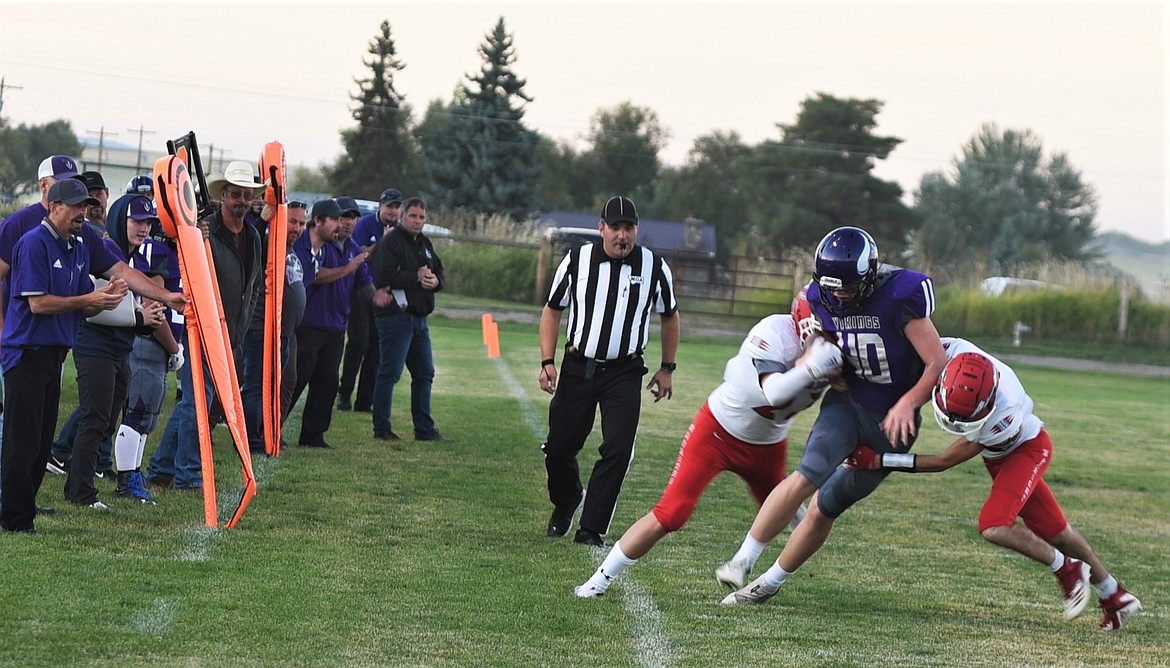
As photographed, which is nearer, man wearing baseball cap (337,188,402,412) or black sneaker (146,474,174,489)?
black sneaker (146,474,174,489)

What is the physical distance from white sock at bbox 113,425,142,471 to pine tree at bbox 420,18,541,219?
50644 millimetres

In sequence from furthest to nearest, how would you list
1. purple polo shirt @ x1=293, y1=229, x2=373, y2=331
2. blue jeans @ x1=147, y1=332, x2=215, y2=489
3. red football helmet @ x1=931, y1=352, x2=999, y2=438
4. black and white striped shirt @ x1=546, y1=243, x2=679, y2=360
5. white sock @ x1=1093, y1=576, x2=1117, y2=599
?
purple polo shirt @ x1=293, y1=229, x2=373, y2=331 < blue jeans @ x1=147, y1=332, x2=215, y2=489 < black and white striped shirt @ x1=546, y1=243, x2=679, y2=360 < white sock @ x1=1093, y1=576, x2=1117, y2=599 < red football helmet @ x1=931, y1=352, x2=999, y2=438

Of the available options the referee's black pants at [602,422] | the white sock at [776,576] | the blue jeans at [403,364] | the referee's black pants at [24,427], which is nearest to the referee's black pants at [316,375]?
the blue jeans at [403,364]

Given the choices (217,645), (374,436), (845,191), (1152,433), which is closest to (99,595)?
(217,645)

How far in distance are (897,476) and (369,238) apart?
195 inches

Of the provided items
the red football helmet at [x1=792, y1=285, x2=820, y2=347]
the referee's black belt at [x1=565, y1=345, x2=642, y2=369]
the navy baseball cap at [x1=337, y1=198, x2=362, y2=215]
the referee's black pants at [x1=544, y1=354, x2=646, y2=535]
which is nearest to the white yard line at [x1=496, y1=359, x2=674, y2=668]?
the referee's black pants at [x1=544, y1=354, x2=646, y2=535]

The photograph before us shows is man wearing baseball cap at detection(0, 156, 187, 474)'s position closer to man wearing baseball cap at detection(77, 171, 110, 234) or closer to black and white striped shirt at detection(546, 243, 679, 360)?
man wearing baseball cap at detection(77, 171, 110, 234)

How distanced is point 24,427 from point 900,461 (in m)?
3.87

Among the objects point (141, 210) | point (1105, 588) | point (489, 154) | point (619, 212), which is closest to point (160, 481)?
point (141, 210)

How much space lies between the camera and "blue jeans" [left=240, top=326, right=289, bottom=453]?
9555 mm

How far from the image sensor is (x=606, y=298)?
22.9ft

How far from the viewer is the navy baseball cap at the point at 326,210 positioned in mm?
10117

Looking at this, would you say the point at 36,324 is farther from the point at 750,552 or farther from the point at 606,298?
the point at 750,552

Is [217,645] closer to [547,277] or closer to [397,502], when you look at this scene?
[397,502]
